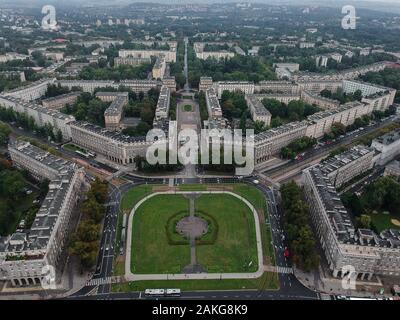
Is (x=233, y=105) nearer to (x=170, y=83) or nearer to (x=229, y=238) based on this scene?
(x=170, y=83)

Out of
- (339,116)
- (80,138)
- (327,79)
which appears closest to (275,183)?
(339,116)

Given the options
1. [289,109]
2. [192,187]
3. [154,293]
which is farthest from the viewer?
[289,109]

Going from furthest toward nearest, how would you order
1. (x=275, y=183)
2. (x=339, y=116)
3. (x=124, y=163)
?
(x=339, y=116)
(x=124, y=163)
(x=275, y=183)

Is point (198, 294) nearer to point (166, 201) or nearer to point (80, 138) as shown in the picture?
point (166, 201)

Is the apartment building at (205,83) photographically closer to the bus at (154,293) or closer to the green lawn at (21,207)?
the green lawn at (21,207)

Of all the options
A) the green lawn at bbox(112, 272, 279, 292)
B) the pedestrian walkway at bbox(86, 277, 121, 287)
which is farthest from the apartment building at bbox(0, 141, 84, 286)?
the green lawn at bbox(112, 272, 279, 292)

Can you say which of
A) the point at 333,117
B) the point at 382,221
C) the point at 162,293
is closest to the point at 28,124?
the point at 162,293
